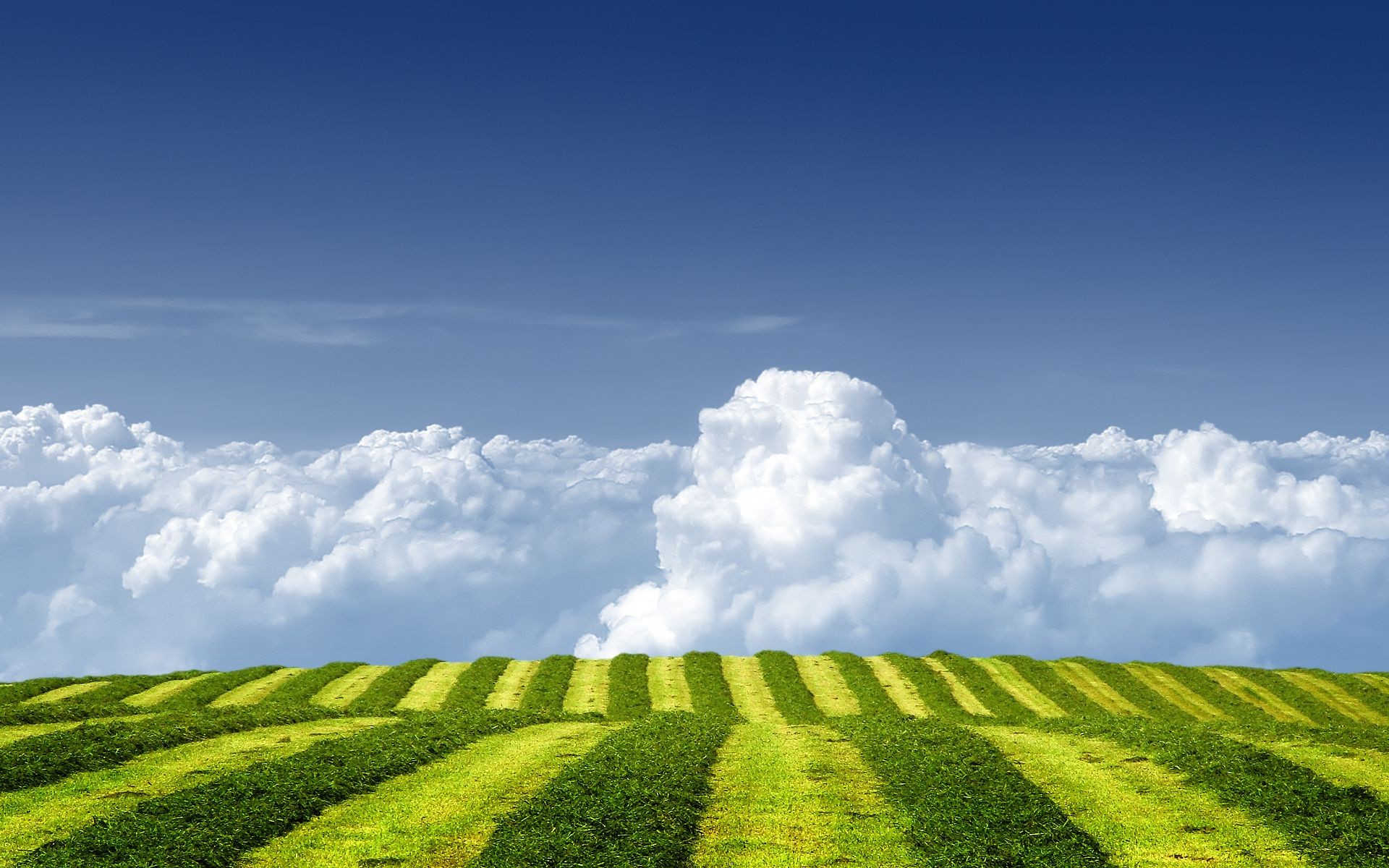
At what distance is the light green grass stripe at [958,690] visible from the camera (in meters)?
58.7

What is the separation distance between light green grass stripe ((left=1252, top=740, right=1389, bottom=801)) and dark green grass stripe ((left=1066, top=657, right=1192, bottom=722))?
83.7 feet

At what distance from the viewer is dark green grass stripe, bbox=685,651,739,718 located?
187ft

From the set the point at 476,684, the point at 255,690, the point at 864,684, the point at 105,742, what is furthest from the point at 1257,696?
the point at 105,742

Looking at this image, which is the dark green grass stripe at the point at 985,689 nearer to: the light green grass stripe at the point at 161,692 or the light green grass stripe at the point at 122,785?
the light green grass stripe at the point at 122,785

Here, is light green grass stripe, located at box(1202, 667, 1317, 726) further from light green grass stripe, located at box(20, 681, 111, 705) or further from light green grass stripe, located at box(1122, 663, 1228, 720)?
Answer: light green grass stripe, located at box(20, 681, 111, 705)

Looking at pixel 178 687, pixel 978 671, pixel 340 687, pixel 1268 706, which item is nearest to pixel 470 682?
pixel 340 687

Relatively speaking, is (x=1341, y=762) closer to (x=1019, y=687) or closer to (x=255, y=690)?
(x=1019, y=687)

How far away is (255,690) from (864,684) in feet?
125

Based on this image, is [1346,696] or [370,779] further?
[1346,696]

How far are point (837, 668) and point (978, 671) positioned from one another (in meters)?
9.76

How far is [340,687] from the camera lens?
60906 mm

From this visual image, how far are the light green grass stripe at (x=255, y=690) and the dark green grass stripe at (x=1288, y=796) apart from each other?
4660cm

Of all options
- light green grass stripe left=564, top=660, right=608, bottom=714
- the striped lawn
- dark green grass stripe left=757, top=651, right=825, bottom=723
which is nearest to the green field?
dark green grass stripe left=757, top=651, right=825, bottom=723

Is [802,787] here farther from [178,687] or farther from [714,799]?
[178,687]
